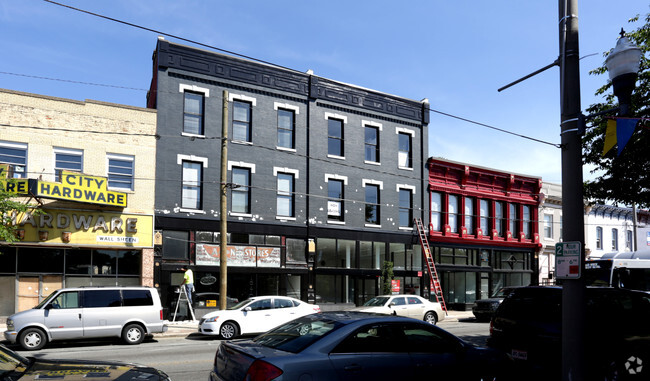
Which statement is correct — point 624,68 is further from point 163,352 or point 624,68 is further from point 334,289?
point 334,289

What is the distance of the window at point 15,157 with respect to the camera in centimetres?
1994

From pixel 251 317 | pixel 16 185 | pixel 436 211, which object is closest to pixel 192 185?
pixel 16 185

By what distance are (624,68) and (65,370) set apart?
8.09 metres

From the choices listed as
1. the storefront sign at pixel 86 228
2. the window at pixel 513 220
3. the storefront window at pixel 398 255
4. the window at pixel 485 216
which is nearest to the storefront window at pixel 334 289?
the storefront window at pixel 398 255

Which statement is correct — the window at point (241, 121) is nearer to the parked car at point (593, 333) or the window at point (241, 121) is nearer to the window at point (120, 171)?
the window at point (120, 171)

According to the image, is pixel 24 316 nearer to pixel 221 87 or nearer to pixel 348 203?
pixel 221 87

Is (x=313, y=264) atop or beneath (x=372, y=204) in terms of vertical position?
beneath

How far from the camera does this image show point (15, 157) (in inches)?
794

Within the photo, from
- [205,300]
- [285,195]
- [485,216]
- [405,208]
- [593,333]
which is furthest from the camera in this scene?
[485,216]

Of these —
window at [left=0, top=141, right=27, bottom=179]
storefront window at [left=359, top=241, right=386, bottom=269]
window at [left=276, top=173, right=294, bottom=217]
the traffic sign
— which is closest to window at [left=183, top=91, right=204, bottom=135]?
window at [left=276, top=173, right=294, bottom=217]

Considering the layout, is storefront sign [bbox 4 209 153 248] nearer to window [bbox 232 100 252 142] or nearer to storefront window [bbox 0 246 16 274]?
storefront window [bbox 0 246 16 274]

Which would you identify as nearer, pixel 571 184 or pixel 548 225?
pixel 571 184

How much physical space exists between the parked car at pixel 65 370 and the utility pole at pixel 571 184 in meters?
5.17

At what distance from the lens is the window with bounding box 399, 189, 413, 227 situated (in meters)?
29.3
